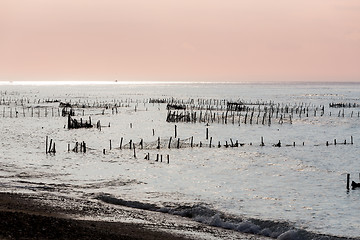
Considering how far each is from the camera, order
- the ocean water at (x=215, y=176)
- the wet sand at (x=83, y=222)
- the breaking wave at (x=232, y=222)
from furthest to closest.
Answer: the ocean water at (x=215, y=176) → the breaking wave at (x=232, y=222) → the wet sand at (x=83, y=222)

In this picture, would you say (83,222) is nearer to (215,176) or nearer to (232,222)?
(232,222)

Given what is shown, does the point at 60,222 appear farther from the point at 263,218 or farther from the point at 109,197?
the point at 263,218

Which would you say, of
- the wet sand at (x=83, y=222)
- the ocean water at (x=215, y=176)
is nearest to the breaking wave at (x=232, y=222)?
the ocean water at (x=215, y=176)

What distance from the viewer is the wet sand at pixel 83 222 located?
1661 centimetres

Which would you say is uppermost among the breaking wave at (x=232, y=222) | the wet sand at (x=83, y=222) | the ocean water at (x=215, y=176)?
the wet sand at (x=83, y=222)

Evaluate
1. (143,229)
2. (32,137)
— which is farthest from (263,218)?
(32,137)

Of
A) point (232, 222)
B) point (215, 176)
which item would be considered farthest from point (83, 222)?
point (215, 176)

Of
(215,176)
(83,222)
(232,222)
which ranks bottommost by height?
(215,176)

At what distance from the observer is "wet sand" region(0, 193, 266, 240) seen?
16.6 metres

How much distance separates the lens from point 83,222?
19.3 m

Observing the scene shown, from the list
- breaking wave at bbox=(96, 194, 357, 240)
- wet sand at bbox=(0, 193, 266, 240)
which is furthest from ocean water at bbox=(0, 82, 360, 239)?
wet sand at bbox=(0, 193, 266, 240)

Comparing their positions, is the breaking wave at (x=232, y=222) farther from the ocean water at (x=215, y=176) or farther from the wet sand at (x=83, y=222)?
the wet sand at (x=83, y=222)

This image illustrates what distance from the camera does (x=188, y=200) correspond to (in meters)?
27.2

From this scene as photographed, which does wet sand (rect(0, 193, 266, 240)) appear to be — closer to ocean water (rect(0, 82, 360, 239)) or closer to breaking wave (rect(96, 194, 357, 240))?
breaking wave (rect(96, 194, 357, 240))
